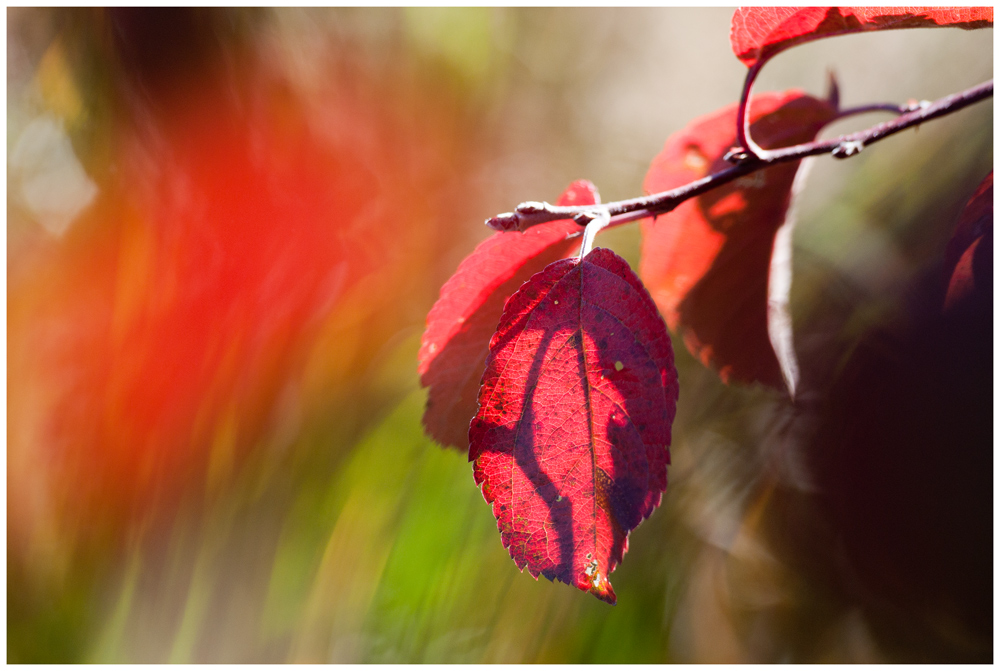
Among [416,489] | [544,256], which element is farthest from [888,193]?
Answer: [416,489]

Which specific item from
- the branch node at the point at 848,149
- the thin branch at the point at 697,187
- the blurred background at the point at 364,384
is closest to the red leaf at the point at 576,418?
A: the thin branch at the point at 697,187

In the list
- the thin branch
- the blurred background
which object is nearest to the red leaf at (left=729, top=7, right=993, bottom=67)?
the thin branch

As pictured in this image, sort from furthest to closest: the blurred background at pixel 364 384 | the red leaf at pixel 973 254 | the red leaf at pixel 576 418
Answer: the blurred background at pixel 364 384
the red leaf at pixel 973 254
the red leaf at pixel 576 418

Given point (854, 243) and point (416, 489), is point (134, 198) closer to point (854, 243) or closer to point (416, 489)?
point (416, 489)

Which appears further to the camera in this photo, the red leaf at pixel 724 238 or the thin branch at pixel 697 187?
the red leaf at pixel 724 238

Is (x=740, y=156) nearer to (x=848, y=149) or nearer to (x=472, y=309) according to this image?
(x=848, y=149)

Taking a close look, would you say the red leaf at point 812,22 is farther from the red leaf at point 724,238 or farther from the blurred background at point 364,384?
the blurred background at point 364,384
